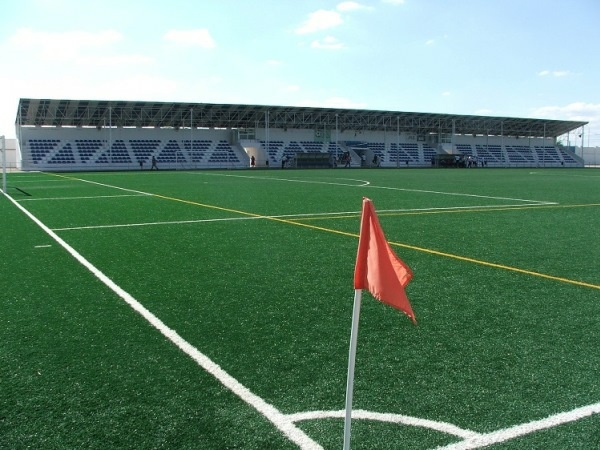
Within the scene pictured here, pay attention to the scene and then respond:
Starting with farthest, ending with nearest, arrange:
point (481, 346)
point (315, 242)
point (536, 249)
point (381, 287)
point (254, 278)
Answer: point (315, 242) → point (536, 249) → point (254, 278) → point (481, 346) → point (381, 287)

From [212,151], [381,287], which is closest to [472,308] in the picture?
[381,287]

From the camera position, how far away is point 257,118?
6475cm

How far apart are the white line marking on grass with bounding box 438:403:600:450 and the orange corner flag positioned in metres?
0.81

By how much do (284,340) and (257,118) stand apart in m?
61.9

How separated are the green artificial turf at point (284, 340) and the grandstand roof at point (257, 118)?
48.5m

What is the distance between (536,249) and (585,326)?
12.5ft

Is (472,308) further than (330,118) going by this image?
No

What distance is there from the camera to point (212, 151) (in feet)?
202

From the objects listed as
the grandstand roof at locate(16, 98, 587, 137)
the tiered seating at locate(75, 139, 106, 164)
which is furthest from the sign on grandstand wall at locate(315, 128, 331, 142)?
the tiered seating at locate(75, 139, 106, 164)

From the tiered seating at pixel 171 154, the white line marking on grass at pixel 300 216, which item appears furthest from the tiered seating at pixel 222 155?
the white line marking on grass at pixel 300 216

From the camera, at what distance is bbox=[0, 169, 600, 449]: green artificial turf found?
9.87 feet

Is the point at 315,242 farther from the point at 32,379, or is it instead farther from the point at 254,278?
the point at 32,379

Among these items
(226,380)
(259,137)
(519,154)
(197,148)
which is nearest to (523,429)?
(226,380)

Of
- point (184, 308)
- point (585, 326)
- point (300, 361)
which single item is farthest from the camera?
point (184, 308)
